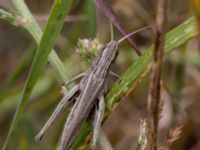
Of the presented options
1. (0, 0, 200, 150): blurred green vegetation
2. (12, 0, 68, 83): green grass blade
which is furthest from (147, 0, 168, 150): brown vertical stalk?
(0, 0, 200, 150): blurred green vegetation

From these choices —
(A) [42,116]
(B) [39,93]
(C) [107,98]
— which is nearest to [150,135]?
(C) [107,98]

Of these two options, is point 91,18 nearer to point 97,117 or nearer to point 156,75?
point 97,117

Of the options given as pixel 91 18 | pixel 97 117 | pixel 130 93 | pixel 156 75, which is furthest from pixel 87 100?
pixel 130 93

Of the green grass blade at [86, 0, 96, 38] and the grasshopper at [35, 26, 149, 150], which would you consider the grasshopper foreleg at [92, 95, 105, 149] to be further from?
the green grass blade at [86, 0, 96, 38]

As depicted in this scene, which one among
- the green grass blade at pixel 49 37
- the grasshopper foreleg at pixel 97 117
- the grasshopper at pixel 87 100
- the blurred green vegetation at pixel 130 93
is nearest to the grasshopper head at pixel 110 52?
the grasshopper at pixel 87 100

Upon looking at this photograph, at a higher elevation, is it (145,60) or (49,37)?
(49,37)
